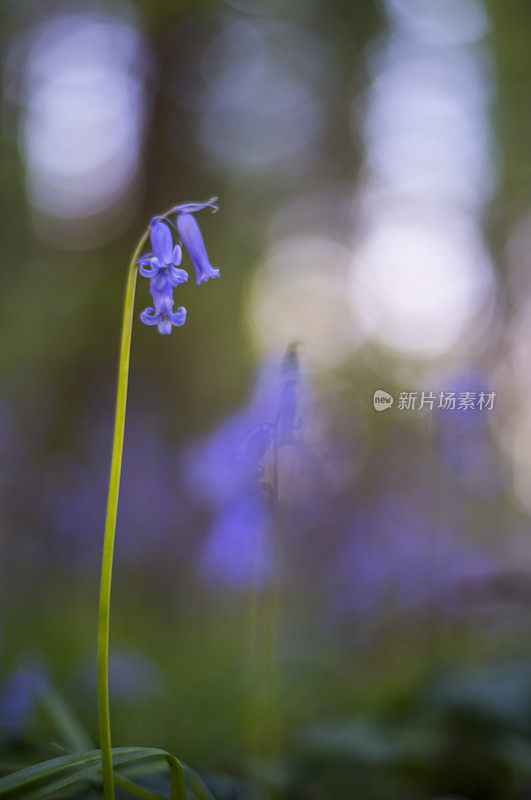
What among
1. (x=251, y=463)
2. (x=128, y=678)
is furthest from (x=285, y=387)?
(x=128, y=678)

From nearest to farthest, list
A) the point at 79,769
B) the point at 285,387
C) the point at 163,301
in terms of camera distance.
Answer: the point at 79,769
the point at 163,301
the point at 285,387

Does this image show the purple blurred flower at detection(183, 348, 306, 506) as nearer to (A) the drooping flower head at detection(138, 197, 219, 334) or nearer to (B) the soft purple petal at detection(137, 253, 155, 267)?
(A) the drooping flower head at detection(138, 197, 219, 334)

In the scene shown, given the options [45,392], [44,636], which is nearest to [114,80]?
[45,392]

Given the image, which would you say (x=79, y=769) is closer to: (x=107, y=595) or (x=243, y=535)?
(x=107, y=595)

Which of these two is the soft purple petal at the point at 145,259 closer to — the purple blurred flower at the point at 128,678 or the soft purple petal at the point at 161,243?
the soft purple petal at the point at 161,243

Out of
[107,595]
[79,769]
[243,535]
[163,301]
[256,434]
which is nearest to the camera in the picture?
[107,595]

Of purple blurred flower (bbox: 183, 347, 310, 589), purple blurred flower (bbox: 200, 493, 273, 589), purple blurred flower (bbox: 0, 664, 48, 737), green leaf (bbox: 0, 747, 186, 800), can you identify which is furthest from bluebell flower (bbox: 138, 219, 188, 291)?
purple blurred flower (bbox: 0, 664, 48, 737)
